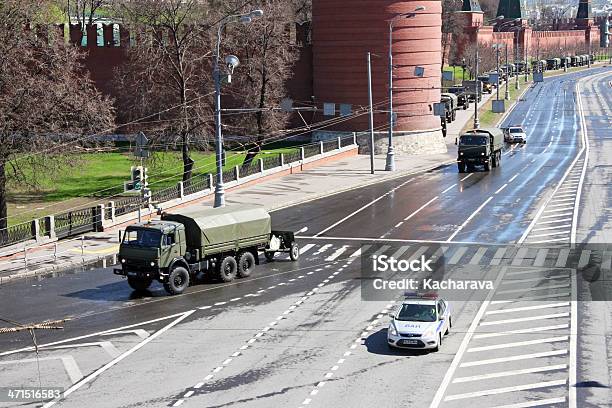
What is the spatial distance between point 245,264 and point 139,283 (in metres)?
4.40

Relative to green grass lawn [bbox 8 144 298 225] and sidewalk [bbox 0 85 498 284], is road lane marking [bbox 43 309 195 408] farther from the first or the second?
green grass lawn [bbox 8 144 298 225]

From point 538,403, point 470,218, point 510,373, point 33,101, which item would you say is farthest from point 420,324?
point 33,101

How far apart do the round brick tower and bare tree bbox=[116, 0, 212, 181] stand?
17.9 metres

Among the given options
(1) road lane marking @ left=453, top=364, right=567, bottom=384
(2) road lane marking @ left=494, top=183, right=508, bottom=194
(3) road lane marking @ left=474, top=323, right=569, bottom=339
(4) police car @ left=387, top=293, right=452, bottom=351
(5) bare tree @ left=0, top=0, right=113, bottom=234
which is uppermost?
(5) bare tree @ left=0, top=0, right=113, bottom=234

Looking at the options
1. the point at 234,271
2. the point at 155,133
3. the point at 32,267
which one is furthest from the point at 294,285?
the point at 155,133

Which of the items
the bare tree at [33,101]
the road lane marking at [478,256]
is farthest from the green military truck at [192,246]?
the bare tree at [33,101]

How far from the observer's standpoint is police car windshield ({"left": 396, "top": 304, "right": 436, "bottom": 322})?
3056 cm

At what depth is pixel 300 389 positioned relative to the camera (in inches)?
1053

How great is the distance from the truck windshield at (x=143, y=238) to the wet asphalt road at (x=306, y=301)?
1.95 metres

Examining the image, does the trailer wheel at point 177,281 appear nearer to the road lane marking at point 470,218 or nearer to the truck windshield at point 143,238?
the truck windshield at point 143,238

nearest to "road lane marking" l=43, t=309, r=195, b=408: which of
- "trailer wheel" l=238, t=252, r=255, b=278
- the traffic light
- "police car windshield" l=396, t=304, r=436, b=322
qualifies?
"trailer wheel" l=238, t=252, r=255, b=278

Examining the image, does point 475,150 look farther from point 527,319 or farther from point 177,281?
point 527,319

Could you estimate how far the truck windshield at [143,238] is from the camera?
37.4m

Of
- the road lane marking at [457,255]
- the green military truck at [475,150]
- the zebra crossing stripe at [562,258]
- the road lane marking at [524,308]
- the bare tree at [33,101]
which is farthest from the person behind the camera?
the green military truck at [475,150]
